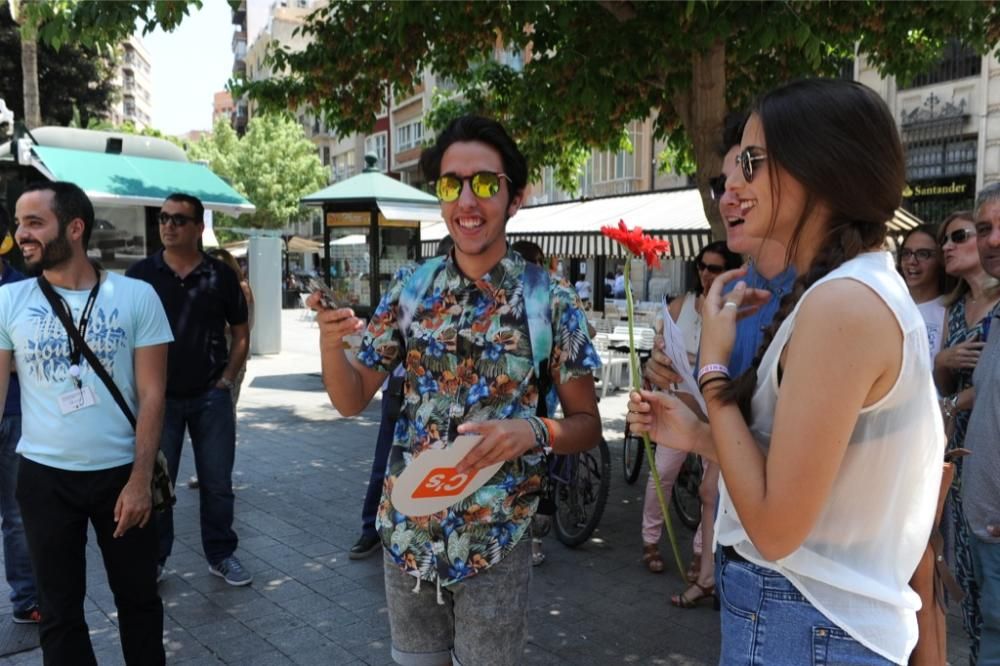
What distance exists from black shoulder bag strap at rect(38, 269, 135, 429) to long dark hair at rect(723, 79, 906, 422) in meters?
2.45

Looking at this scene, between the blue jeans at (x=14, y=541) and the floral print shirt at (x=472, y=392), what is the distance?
2.73 m

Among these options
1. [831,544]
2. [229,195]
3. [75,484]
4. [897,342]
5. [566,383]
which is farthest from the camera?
[229,195]

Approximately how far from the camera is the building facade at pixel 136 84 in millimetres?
82062

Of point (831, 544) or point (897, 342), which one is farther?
point (831, 544)

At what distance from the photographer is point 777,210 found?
1398 mm

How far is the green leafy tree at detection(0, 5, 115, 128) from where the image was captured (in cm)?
2286

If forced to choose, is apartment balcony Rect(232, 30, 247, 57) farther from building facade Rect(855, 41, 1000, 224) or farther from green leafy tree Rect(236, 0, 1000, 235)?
green leafy tree Rect(236, 0, 1000, 235)

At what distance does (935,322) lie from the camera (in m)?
3.80

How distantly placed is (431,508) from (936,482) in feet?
3.58

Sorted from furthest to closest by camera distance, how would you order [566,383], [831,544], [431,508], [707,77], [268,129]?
[268,129], [707,77], [566,383], [431,508], [831,544]

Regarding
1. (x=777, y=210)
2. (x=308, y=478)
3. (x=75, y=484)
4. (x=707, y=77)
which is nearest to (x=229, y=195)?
(x=308, y=478)

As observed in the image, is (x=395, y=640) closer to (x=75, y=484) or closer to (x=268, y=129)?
(x=75, y=484)

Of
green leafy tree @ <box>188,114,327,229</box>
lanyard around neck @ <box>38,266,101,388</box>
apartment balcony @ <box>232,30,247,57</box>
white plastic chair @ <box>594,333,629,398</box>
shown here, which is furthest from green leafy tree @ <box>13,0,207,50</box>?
apartment balcony @ <box>232,30,247,57</box>

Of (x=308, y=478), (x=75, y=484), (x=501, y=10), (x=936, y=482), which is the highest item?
(x=501, y=10)
